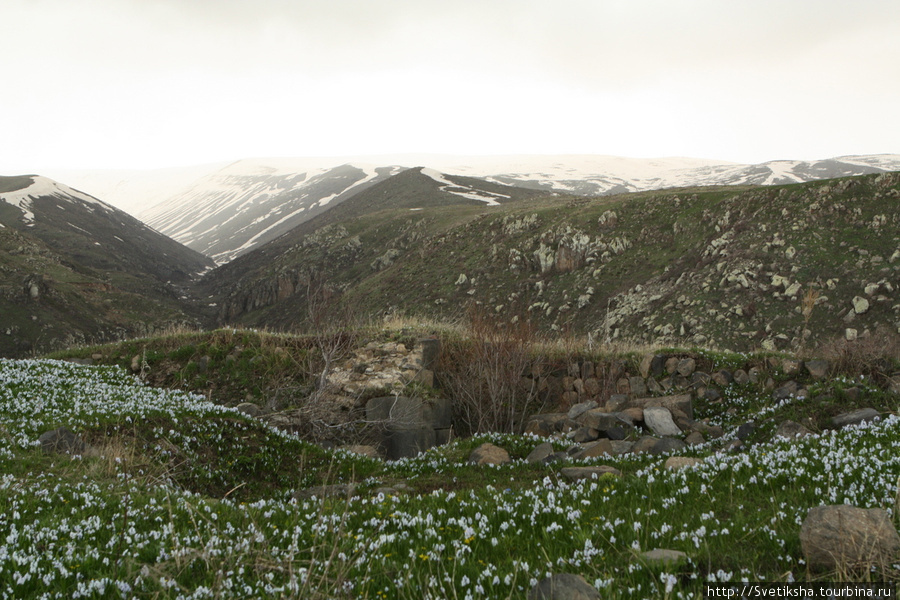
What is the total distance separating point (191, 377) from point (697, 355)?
50.0 feet

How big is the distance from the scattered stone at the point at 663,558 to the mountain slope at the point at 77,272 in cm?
2419

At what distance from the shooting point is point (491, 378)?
14906mm

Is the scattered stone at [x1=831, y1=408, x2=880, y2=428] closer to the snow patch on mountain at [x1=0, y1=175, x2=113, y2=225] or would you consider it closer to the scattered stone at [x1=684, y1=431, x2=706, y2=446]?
the scattered stone at [x1=684, y1=431, x2=706, y2=446]

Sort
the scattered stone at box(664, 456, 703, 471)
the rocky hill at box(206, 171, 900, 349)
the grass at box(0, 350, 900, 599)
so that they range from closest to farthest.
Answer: the grass at box(0, 350, 900, 599) → the scattered stone at box(664, 456, 703, 471) → the rocky hill at box(206, 171, 900, 349)

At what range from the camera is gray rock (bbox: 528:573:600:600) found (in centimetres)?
339

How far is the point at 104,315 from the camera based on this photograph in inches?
2251


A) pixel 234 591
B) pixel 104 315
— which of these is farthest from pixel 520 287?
pixel 104 315

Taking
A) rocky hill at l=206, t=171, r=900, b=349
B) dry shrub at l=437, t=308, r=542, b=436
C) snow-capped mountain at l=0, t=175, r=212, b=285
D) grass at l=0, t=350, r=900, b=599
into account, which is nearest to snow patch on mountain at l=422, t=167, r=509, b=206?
rocky hill at l=206, t=171, r=900, b=349

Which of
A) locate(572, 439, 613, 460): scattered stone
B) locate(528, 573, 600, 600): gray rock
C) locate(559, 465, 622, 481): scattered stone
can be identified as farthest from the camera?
locate(572, 439, 613, 460): scattered stone

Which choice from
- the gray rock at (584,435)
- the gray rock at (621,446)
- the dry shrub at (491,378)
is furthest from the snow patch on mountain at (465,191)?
the gray rock at (621,446)

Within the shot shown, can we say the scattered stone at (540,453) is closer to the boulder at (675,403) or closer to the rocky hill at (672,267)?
the boulder at (675,403)

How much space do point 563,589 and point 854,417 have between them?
868cm

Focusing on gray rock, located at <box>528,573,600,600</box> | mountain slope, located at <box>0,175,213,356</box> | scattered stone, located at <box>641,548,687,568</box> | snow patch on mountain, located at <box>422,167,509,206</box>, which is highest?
snow patch on mountain, located at <box>422,167,509,206</box>

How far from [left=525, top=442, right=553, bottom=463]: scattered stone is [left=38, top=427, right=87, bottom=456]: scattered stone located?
7.29m
